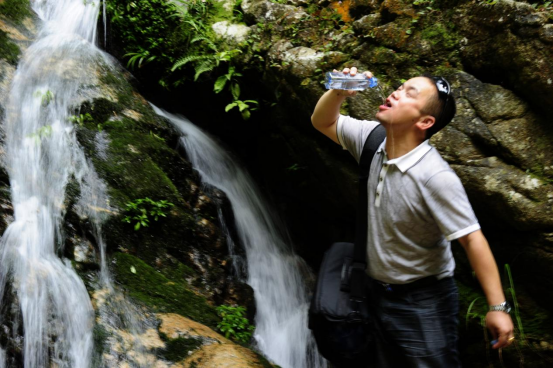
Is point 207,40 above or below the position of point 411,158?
above

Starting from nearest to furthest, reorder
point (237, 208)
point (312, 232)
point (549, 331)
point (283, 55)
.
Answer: point (549, 331)
point (283, 55)
point (237, 208)
point (312, 232)

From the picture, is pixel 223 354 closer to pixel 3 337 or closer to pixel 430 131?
pixel 3 337

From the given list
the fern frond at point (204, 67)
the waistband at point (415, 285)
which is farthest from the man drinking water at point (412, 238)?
the fern frond at point (204, 67)

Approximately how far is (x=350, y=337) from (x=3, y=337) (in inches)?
105

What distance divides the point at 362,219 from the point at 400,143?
496 millimetres

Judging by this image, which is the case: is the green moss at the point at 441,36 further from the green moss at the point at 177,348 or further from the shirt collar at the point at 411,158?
the green moss at the point at 177,348

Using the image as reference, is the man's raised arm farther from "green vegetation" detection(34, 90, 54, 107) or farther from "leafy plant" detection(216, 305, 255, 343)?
"green vegetation" detection(34, 90, 54, 107)

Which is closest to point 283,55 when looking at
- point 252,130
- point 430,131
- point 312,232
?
point 252,130

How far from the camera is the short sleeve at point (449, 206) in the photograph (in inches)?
85.7

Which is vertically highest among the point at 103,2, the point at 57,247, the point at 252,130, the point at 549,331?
the point at 103,2

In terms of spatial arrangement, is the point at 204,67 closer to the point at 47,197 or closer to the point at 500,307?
the point at 47,197

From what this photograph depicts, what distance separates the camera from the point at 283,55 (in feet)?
17.2

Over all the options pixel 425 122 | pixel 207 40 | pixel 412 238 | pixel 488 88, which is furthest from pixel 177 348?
pixel 207 40

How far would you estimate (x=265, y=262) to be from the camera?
589 cm
